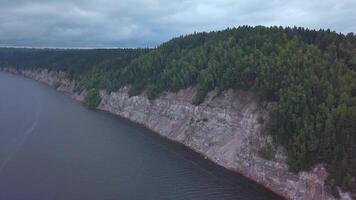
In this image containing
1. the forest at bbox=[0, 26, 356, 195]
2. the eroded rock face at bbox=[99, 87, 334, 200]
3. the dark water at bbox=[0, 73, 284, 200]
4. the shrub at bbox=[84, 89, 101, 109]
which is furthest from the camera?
the shrub at bbox=[84, 89, 101, 109]

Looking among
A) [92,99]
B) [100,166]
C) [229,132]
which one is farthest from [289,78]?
[92,99]

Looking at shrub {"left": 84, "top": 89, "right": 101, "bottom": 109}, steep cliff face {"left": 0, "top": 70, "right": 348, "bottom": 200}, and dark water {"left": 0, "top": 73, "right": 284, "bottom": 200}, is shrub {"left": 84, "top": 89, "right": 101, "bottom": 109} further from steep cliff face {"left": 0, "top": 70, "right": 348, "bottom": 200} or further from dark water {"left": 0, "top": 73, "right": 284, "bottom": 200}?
dark water {"left": 0, "top": 73, "right": 284, "bottom": 200}

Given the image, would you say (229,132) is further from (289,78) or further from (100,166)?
(100,166)

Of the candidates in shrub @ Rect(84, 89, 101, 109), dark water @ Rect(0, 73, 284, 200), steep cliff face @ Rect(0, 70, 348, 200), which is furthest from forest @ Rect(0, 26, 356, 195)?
shrub @ Rect(84, 89, 101, 109)

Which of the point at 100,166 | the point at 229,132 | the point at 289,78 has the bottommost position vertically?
the point at 100,166

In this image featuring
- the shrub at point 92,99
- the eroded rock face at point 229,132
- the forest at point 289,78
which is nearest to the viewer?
the forest at point 289,78

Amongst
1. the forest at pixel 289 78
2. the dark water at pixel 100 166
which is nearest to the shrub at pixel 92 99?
the forest at pixel 289 78

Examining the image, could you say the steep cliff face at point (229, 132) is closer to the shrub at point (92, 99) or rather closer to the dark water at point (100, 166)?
the dark water at point (100, 166)
